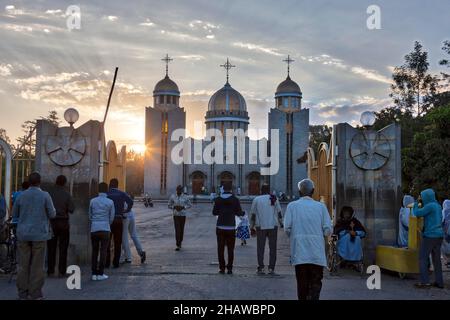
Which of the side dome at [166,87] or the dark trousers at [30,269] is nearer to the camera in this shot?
the dark trousers at [30,269]

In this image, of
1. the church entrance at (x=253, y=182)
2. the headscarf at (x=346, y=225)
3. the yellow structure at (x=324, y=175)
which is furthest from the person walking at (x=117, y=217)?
the church entrance at (x=253, y=182)

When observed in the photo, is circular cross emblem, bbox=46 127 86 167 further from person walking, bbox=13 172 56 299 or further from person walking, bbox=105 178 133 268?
person walking, bbox=13 172 56 299

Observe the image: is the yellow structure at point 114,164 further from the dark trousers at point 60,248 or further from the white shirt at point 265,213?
the white shirt at point 265,213

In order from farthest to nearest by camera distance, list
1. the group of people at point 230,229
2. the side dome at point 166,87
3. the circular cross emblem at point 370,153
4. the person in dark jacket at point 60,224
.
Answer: the side dome at point 166,87 → the circular cross emblem at point 370,153 → the person in dark jacket at point 60,224 → the group of people at point 230,229

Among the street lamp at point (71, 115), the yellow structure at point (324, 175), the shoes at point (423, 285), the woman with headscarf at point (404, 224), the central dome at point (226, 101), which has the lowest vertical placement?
the shoes at point (423, 285)

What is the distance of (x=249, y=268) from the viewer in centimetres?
1141

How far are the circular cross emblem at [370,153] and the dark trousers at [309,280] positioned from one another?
5.25 metres

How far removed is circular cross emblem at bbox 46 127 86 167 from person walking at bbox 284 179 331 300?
19.1 feet

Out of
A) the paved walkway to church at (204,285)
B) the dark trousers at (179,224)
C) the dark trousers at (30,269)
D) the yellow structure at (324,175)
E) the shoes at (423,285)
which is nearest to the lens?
the dark trousers at (30,269)

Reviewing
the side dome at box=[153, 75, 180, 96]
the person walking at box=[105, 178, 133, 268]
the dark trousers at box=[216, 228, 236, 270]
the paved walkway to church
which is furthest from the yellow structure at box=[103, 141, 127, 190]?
the side dome at box=[153, 75, 180, 96]

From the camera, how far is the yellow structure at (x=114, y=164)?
41.5ft

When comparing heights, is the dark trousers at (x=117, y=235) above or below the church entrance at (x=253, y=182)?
below

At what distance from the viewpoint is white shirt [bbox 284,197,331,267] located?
6.51 meters
